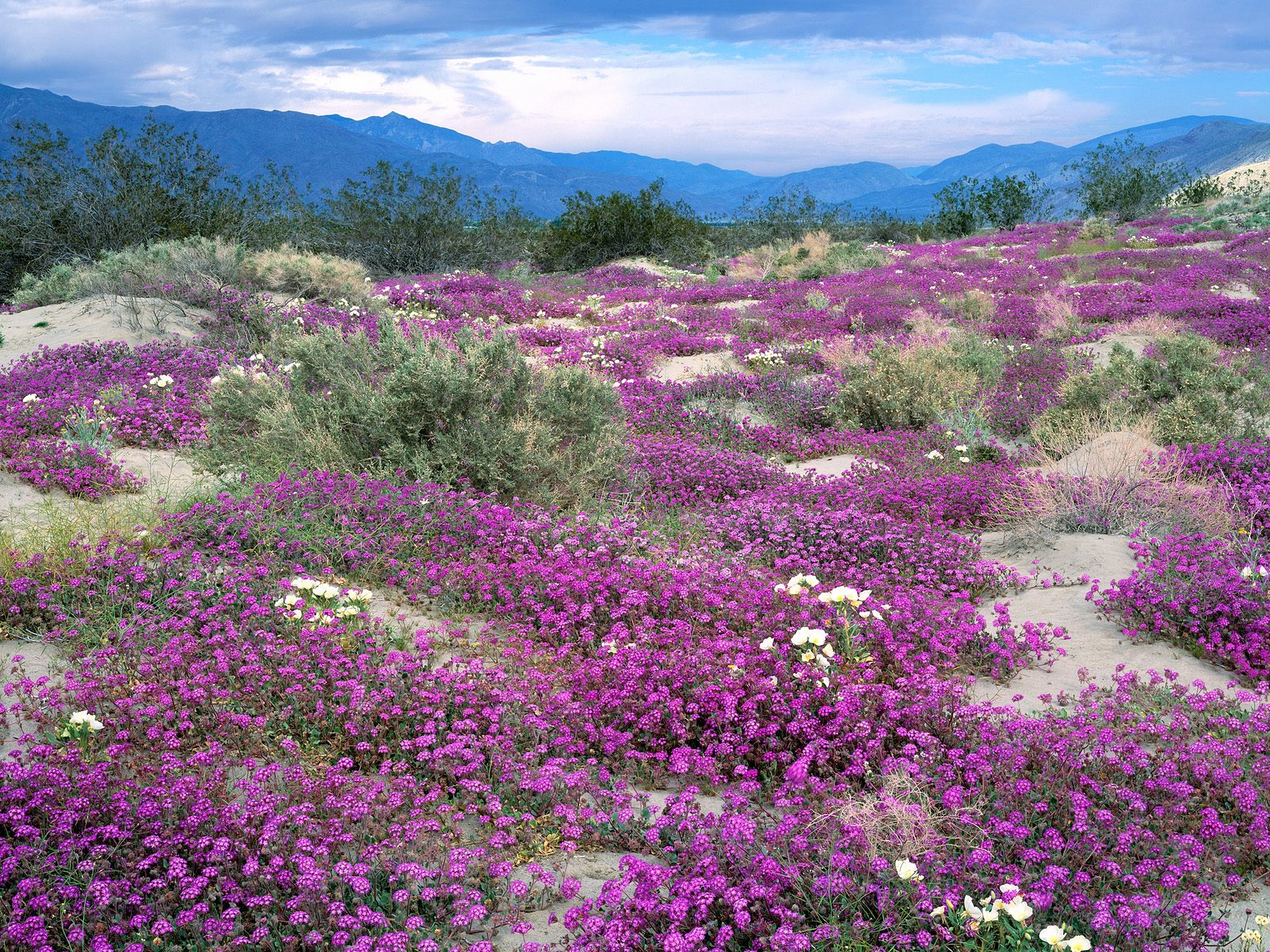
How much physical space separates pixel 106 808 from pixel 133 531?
3113 mm

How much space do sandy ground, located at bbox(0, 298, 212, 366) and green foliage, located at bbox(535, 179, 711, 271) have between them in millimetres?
19523

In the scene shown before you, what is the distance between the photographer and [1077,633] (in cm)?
550

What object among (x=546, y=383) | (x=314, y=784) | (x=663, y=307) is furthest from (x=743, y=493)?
(x=663, y=307)

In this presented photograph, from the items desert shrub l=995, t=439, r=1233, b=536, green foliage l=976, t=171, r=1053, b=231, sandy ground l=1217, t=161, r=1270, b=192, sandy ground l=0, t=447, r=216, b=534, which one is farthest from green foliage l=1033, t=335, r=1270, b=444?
sandy ground l=1217, t=161, r=1270, b=192

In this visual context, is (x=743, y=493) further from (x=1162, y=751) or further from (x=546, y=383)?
(x=1162, y=751)

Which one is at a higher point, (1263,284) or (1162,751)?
(1263,284)

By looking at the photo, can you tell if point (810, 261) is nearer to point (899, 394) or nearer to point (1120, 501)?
point (899, 394)

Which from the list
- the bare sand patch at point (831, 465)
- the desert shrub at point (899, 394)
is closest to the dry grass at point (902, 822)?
the bare sand patch at point (831, 465)

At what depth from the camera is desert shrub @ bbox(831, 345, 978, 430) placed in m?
10.9

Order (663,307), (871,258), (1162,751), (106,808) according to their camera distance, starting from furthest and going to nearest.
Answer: (871,258), (663,307), (1162,751), (106,808)

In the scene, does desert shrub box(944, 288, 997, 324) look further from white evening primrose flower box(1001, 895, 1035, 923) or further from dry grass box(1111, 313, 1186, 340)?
white evening primrose flower box(1001, 895, 1035, 923)

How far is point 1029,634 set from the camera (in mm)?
5195

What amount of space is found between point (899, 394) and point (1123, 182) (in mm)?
43096

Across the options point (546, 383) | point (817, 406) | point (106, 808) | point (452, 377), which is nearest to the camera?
point (106, 808)
